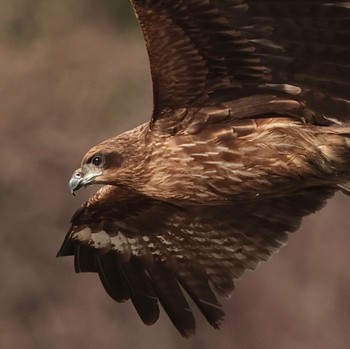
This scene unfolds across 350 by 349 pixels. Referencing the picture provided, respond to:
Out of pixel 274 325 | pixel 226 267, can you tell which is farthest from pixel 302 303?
pixel 226 267

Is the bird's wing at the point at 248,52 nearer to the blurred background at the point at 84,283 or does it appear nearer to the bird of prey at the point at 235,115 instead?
the bird of prey at the point at 235,115

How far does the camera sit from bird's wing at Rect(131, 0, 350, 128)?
758 centimetres

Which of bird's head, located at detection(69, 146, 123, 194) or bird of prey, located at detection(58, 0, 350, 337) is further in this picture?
bird's head, located at detection(69, 146, 123, 194)

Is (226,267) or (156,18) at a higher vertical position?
(156,18)

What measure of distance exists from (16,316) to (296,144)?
269 inches

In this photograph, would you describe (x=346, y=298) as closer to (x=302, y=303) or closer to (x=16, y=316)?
(x=302, y=303)

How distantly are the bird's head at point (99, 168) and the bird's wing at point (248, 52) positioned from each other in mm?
386

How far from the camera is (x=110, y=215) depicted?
9.19m

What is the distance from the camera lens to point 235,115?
320 inches

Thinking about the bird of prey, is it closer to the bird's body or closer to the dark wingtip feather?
the bird's body

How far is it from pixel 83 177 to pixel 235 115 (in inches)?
39.6

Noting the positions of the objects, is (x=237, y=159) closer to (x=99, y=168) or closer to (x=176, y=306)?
(x=99, y=168)

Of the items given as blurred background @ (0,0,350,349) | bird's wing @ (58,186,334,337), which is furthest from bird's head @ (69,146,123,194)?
blurred background @ (0,0,350,349)

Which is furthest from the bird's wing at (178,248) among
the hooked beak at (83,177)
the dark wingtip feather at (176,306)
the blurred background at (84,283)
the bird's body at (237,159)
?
the blurred background at (84,283)
